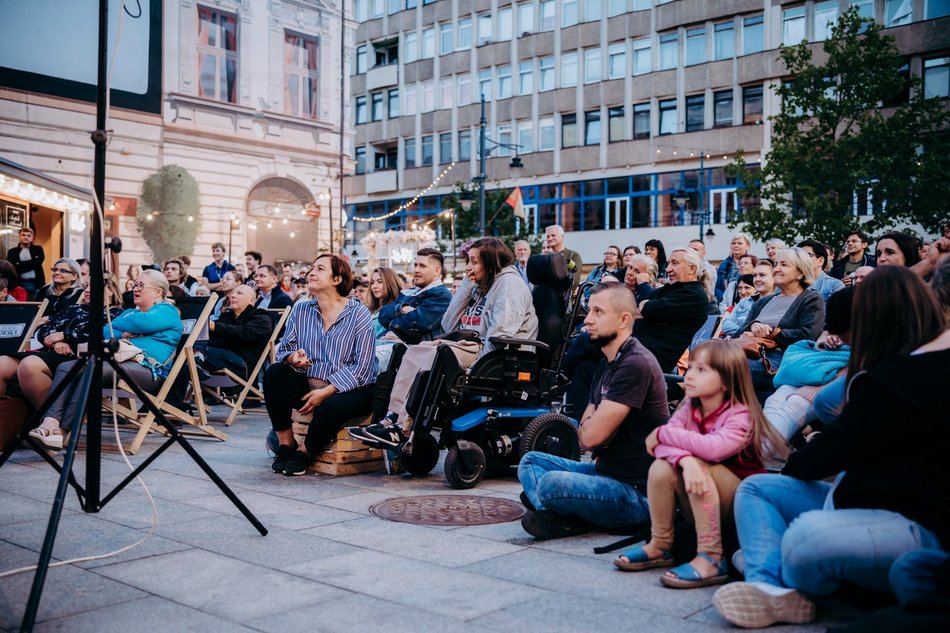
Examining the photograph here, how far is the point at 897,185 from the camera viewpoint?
23375 mm

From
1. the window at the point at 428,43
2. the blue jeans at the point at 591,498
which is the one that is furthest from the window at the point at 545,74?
the blue jeans at the point at 591,498

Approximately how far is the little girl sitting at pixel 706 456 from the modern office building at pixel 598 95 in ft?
105

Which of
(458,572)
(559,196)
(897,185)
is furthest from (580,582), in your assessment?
(559,196)

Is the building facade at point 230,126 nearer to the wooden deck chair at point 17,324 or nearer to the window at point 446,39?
the window at point 446,39

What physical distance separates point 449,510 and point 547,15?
4172 centimetres

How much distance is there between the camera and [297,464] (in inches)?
273

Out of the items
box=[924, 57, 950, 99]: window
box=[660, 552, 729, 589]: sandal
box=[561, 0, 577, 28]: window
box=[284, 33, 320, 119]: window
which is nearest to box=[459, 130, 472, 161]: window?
box=[561, 0, 577, 28]: window

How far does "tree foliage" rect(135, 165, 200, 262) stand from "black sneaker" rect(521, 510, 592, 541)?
24685 mm

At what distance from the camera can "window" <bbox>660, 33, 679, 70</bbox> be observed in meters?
40.5

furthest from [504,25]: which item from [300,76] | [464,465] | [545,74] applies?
[464,465]

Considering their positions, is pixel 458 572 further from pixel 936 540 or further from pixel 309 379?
pixel 309 379

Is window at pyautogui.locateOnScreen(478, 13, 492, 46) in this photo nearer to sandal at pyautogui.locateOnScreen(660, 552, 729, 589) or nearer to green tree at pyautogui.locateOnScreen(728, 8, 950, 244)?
green tree at pyautogui.locateOnScreen(728, 8, 950, 244)

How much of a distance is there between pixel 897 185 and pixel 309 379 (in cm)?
2028

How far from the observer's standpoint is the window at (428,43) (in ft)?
164
